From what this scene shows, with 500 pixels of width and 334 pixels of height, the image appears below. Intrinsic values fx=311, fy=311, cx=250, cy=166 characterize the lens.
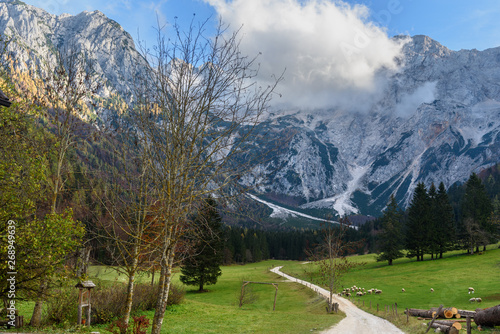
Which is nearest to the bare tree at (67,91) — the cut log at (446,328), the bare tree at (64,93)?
the bare tree at (64,93)

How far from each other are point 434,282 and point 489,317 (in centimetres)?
3122

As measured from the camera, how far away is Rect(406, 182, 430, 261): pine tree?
6912 cm

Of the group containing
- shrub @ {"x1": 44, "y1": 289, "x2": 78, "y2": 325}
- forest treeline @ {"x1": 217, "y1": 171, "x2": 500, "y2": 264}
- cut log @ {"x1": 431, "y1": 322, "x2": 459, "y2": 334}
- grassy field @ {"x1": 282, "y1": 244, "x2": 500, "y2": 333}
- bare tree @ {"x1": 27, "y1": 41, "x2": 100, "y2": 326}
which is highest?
bare tree @ {"x1": 27, "y1": 41, "x2": 100, "y2": 326}

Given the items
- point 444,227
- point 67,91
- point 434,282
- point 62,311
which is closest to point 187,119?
point 67,91

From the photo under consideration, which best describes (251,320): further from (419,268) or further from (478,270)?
(419,268)

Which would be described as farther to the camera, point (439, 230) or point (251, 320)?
point (439, 230)

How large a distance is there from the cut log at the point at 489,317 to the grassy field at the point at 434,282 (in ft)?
2.56

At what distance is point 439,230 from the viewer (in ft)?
225

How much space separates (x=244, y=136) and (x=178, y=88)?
225 cm

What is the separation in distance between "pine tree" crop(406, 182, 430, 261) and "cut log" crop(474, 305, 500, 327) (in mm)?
56036

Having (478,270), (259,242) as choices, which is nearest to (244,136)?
(478,270)

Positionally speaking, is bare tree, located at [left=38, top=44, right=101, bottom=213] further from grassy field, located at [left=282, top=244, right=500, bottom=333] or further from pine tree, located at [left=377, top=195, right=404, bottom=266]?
pine tree, located at [left=377, top=195, right=404, bottom=266]

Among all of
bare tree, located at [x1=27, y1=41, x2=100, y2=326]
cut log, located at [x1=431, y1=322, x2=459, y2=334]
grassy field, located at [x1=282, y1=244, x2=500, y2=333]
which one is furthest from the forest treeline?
bare tree, located at [x1=27, y1=41, x2=100, y2=326]

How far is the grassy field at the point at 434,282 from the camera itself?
110ft
